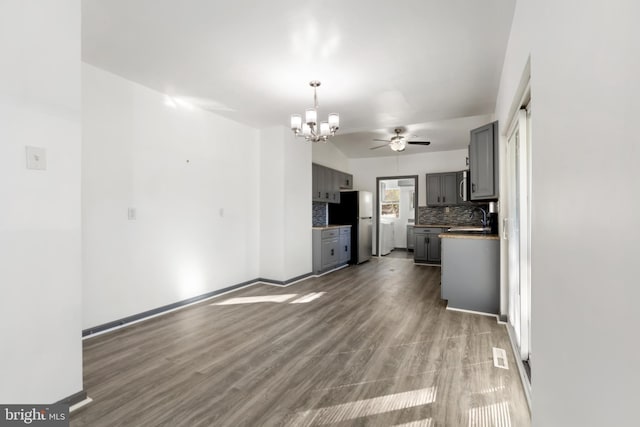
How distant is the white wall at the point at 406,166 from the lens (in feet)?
23.9

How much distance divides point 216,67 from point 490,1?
238 centimetres

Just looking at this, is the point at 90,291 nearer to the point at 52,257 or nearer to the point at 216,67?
the point at 52,257

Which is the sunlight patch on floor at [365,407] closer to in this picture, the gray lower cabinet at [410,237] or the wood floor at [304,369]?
the wood floor at [304,369]

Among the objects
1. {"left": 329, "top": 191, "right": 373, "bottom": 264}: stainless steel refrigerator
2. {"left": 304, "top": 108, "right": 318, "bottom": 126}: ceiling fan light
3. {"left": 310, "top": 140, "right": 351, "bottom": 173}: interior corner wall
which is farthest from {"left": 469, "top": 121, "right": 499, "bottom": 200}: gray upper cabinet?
{"left": 329, "top": 191, "right": 373, "bottom": 264}: stainless steel refrigerator

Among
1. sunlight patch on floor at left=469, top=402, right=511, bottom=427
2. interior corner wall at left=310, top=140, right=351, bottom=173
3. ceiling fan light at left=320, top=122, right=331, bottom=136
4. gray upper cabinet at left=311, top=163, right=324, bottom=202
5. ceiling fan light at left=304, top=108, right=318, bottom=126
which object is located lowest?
sunlight patch on floor at left=469, top=402, right=511, bottom=427

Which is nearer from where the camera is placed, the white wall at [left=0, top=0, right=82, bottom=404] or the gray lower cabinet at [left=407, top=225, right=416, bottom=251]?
the white wall at [left=0, top=0, right=82, bottom=404]

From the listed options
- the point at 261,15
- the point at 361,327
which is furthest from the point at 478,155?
the point at 261,15

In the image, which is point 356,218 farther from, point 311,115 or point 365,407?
point 365,407

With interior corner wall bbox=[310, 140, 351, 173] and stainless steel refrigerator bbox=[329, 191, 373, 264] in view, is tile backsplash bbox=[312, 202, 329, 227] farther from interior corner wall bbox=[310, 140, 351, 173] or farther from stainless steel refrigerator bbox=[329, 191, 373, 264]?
interior corner wall bbox=[310, 140, 351, 173]

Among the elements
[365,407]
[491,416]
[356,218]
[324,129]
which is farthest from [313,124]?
[356,218]

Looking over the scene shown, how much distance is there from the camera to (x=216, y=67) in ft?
9.66

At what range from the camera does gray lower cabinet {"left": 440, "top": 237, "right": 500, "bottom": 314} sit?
3416 mm

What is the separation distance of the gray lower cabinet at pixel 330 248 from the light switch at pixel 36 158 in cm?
431

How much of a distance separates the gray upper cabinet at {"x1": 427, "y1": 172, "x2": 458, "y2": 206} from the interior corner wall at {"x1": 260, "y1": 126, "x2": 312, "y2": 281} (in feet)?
11.7
